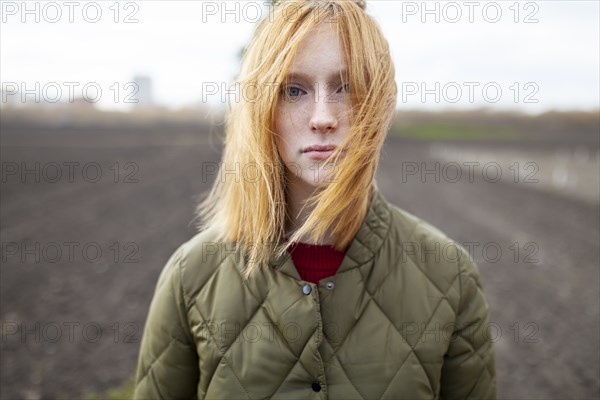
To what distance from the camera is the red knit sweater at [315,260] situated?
67.0 inches

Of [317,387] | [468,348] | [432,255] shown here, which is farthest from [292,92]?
[468,348]

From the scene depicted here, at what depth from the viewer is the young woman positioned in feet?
4.93

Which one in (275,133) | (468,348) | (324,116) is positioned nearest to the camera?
(324,116)

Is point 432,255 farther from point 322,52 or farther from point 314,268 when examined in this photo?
point 322,52

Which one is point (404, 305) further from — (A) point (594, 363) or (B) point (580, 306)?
(B) point (580, 306)

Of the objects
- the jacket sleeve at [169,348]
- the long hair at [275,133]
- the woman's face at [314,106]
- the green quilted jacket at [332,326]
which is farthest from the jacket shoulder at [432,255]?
the jacket sleeve at [169,348]

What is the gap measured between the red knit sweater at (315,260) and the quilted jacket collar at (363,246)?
56mm

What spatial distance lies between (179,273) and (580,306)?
21.0 feet

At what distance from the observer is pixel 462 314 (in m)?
1.69

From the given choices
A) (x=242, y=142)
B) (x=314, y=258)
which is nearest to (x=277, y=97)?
(x=242, y=142)

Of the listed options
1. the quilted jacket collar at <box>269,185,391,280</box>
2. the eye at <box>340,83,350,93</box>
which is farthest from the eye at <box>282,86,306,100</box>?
the quilted jacket collar at <box>269,185,391,280</box>

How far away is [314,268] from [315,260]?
0.10 feet

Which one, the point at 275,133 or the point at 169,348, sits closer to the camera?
the point at 275,133

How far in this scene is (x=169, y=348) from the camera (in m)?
1.71
